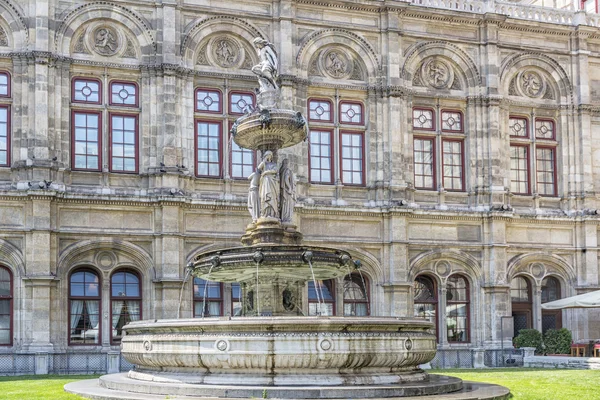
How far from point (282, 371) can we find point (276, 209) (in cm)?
553

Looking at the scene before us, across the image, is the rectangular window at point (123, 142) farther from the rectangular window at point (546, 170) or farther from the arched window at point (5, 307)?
the rectangular window at point (546, 170)

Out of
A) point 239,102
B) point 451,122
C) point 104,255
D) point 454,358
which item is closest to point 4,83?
point 104,255

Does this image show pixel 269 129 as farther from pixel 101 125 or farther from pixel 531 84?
pixel 531 84

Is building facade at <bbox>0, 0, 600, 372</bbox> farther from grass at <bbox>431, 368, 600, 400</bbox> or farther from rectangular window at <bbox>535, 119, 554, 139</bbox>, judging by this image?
grass at <bbox>431, 368, 600, 400</bbox>

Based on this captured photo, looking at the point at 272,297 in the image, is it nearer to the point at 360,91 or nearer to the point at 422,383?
the point at 422,383

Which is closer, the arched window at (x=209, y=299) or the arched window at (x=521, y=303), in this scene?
the arched window at (x=209, y=299)

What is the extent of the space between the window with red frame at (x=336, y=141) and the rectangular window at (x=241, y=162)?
2.00 m

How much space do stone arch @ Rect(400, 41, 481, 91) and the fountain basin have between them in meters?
19.2

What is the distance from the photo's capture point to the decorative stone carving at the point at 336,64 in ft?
105

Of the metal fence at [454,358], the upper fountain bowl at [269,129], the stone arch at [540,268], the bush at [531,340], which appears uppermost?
the upper fountain bowl at [269,129]

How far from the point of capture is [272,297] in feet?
64.5

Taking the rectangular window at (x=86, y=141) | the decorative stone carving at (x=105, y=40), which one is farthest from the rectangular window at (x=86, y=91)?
the decorative stone carving at (x=105, y=40)

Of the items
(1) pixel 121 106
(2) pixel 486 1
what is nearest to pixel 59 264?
(1) pixel 121 106

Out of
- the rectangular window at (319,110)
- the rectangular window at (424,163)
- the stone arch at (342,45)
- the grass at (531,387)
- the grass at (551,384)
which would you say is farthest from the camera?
the rectangular window at (424,163)
